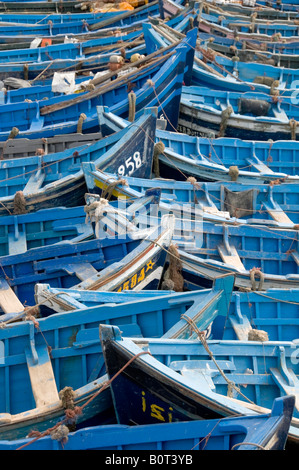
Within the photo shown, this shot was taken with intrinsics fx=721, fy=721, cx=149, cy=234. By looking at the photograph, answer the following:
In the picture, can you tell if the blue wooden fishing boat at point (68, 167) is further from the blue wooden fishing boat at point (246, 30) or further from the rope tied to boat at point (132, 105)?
the blue wooden fishing boat at point (246, 30)

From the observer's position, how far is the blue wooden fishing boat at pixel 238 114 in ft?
53.3

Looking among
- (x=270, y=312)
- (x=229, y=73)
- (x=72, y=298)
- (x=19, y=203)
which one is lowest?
(x=270, y=312)

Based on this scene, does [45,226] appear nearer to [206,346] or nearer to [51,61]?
[206,346]

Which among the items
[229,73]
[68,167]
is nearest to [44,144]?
[68,167]

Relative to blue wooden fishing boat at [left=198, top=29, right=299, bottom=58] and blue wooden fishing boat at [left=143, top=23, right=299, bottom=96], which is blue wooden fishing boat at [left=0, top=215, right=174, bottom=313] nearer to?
blue wooden fishing boat at [left=143, top=23, right=299, bottom=96]

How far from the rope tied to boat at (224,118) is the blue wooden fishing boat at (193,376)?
26.2 ft

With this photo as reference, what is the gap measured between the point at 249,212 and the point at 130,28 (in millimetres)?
10973

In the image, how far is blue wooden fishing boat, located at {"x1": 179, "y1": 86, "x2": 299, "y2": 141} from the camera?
16.2 metres

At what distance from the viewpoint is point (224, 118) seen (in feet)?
53.1

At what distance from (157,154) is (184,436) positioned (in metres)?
8.00

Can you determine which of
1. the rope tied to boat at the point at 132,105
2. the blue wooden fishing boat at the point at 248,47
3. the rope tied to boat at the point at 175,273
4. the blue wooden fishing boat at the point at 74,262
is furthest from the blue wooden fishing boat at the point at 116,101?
the rope tied to boat at the point at 175,273

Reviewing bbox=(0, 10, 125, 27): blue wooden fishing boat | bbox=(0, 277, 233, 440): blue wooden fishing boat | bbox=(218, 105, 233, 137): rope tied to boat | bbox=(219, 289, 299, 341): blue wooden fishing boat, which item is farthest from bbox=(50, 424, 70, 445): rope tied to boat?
bbox=(0, 10, 125, 27): blue wooden fishing boat

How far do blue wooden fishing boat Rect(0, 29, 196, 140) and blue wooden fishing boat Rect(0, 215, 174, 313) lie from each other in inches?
214
